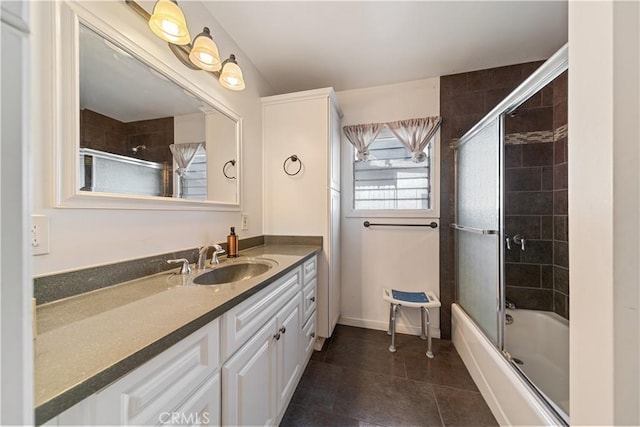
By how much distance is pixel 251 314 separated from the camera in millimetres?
916

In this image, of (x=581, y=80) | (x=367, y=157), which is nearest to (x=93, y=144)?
(x=581, y=80)

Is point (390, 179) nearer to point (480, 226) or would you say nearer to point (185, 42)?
point (480, 226)

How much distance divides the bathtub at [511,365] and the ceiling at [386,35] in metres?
2.06

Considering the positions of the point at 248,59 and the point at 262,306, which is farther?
the point at 248,59

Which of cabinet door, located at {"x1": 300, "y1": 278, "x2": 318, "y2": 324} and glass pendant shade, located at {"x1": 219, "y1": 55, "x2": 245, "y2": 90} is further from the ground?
glass pendant shade, located at {"x1": 219, "y1": 55, "x2": 245, "y2": 90}

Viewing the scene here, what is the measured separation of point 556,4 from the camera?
141cm

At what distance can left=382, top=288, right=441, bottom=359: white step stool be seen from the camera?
187cm

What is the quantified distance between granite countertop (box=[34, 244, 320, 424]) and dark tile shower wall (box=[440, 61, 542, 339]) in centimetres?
186

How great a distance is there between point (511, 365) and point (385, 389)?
747 millimetres

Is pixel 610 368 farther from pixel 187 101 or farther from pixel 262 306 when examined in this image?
pixel 187 101

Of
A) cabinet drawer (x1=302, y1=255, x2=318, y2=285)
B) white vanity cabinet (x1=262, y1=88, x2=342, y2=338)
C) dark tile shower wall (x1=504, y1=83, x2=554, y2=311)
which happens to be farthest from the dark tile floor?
dark tile shower wall (x1=504, y1=83, x2=554, y2=311)

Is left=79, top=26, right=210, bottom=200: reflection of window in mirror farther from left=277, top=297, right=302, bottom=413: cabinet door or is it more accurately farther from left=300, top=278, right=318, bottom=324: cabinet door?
left=300, top=278, right=318, bottom=324: cabinet door

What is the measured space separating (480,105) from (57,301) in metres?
2.94

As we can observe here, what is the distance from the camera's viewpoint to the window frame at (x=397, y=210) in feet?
7.14
